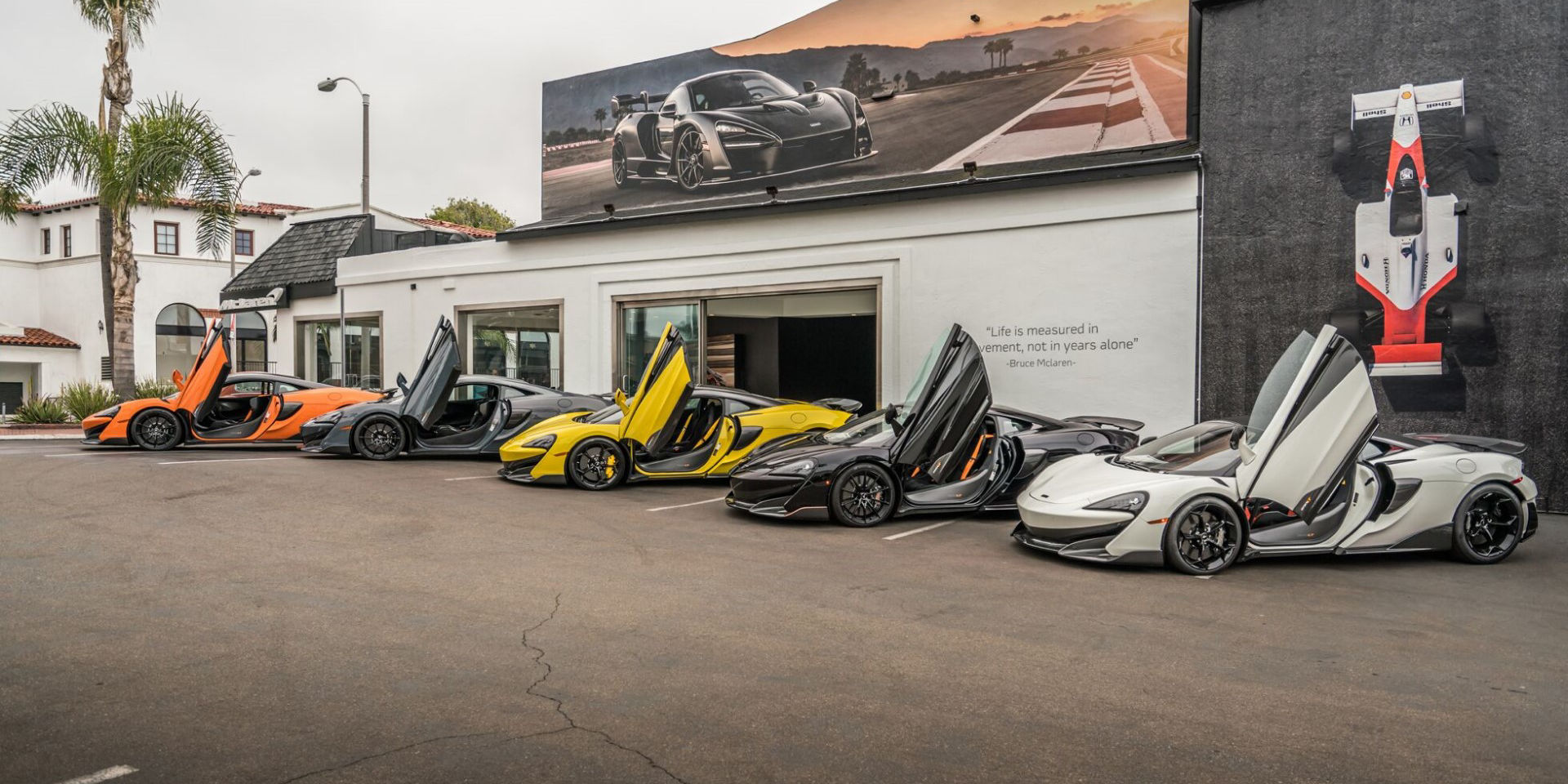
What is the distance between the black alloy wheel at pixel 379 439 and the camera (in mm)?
14508

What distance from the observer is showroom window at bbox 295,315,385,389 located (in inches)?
902

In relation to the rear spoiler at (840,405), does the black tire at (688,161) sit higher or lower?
higher

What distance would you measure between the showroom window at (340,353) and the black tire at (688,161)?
728cm

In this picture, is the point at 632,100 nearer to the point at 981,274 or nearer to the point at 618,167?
the point at 618,167

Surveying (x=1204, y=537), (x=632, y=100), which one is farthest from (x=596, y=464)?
(x=632, y=100)

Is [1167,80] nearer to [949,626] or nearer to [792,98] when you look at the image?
[792,98]

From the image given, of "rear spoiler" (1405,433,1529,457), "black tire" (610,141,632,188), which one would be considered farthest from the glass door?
"rear spoiler" (1405,433,1529,457)

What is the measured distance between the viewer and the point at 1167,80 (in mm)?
17766

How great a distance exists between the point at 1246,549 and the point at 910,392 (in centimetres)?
353

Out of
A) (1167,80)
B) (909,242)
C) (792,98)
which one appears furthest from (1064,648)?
(792,98)

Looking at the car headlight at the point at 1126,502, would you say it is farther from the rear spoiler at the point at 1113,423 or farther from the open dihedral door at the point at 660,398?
the open dihedral door at the point at 660,398

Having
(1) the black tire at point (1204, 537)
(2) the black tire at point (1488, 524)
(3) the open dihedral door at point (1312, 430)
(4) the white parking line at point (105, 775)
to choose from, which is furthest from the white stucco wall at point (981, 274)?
(4) the white parking line at point (105, 775)

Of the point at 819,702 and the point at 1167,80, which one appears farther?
the point at 1167,80

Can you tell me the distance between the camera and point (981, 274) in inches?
589
